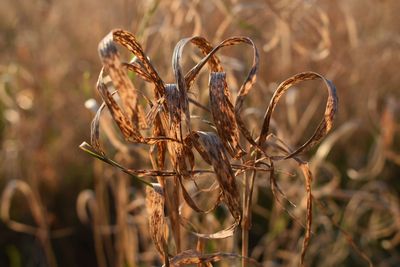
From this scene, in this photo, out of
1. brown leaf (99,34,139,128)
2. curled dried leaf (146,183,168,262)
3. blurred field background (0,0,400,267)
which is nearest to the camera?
brown leaf (99,34,139,128)

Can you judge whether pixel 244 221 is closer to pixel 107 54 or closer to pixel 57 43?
pixel 107 54

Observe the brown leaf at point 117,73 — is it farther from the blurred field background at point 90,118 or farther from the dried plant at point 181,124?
the blurred field background at point 90,118

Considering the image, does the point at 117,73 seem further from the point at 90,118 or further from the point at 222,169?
the point at 90,118

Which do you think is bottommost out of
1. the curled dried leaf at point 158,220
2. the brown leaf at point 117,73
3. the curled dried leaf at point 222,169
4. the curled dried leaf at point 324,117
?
the curled dried leaf at point 158,220

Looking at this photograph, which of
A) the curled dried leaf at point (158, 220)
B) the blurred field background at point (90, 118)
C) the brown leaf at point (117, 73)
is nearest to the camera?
the brown leaf at point (117, 73)

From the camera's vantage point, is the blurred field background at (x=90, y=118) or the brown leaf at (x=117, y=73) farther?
the blurred field background at (x=90, y=118)

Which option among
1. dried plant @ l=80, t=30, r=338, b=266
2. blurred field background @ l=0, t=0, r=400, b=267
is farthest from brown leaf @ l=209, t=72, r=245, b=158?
blurred field background @ l=0, t=0, r=400, b=267

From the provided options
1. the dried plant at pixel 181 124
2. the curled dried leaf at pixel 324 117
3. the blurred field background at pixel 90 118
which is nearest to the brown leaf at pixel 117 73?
the dried plant at pixel 181 124

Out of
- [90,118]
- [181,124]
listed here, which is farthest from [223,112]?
[90,118]

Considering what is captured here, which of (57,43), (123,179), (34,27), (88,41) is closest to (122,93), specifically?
(123,179)

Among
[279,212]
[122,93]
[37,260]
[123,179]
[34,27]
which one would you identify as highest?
[34,27]

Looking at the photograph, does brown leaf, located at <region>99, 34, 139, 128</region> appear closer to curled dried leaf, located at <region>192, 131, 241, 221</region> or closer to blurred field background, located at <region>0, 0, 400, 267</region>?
curled dried leaf, located at <region>192, 131, 241, 221</region>
